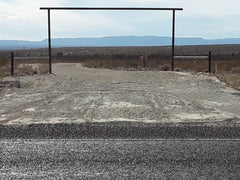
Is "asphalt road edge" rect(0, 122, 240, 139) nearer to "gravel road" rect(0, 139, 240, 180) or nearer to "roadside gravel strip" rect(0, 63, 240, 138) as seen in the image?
"roadside gravel strip" rect(0, 63, 240, 138)

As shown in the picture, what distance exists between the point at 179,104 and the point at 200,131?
3.21 metres

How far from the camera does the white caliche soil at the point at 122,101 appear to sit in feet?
27.4

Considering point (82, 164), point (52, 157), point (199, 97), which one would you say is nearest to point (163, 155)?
point (82, 164)

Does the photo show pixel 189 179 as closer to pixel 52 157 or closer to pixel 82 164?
pixel 82 164

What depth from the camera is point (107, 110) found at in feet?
30.3

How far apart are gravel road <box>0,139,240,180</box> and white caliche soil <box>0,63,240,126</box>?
1.97 m

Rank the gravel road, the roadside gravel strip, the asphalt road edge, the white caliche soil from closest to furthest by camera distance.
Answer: the gravel road, the asphalt road edge, the roadside gravel strip, the white caliche soil

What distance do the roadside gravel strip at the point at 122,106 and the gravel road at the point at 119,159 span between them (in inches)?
38.4

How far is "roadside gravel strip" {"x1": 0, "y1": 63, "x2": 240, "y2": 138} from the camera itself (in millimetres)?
7508

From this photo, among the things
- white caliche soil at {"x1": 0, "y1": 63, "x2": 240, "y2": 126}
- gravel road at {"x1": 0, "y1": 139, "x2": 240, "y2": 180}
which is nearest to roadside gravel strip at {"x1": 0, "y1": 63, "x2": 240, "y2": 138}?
white caliche soil at {"x1": 0, "y1": 63, "x2": 240, "y2": 126}

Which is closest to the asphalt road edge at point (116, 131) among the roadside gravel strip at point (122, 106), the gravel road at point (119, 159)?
the roadside gravel strip at point (122, 106)

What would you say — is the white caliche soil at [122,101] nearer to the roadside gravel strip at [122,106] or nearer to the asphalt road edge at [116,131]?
the roadside gravel strip at [122,106]

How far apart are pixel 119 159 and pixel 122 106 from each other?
4691 millimetres

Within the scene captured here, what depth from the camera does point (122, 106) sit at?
32.1 feet
